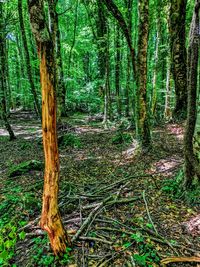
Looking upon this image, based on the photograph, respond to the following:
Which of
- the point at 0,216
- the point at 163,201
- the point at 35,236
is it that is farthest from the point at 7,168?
the point at 163,201

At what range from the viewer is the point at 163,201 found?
443 centimetres

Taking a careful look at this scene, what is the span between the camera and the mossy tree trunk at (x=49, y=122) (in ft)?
8.08

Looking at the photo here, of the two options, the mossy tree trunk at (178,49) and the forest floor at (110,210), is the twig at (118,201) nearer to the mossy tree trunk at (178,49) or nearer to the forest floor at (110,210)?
the forest floor at (110,210)

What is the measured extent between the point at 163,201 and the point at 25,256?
2607 millimetres

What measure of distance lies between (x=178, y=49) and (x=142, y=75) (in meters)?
4.72

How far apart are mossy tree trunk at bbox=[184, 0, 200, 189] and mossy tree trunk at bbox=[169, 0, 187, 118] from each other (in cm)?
694

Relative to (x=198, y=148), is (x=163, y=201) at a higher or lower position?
lower

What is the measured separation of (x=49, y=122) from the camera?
2.62 m

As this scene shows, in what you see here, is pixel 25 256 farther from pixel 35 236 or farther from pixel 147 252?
pixel 147 252

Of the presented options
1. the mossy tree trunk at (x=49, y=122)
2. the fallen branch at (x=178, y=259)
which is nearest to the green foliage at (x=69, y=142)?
the mossy tree trunk at (x=49, y=122)

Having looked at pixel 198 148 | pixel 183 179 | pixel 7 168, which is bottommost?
pixel 7 168

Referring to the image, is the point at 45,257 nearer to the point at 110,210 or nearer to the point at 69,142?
the point at 110,210

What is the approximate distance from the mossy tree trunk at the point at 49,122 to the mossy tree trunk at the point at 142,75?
4.57m

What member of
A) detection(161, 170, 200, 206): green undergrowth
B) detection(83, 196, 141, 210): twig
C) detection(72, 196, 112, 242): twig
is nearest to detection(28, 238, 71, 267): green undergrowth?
detection(72, 196, 112, 242): twig
